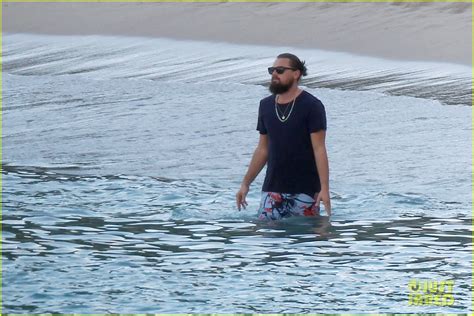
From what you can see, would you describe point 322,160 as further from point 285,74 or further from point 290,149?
point 285,74

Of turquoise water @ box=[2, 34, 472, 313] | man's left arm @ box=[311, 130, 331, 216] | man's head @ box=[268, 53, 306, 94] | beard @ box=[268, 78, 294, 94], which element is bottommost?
turquoise water @ box=[2, 34, 472, 313]

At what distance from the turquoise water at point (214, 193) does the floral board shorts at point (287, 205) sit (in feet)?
0.25

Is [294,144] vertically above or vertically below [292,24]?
below

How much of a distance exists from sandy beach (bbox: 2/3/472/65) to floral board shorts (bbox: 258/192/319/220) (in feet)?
27.8

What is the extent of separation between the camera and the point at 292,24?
2175cm

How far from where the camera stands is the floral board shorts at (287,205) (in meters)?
9.46

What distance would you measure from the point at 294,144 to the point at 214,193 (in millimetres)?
1998

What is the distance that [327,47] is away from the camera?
2005 cm

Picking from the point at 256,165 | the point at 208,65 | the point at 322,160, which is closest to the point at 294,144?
the point at 322,160

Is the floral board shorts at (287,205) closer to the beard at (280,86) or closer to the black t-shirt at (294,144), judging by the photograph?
the black t-shirt at (294,144)

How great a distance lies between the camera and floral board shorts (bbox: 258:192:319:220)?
946cm

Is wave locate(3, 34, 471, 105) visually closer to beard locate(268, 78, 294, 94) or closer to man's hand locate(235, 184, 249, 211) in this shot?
man's hand locate(235, 184, 249, 211)

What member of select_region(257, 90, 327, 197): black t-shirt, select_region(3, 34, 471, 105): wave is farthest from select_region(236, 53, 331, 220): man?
select_region(3, 34, 471, 105): wave

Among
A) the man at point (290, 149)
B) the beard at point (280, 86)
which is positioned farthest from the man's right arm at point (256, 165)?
the beard at point (280, 86)
